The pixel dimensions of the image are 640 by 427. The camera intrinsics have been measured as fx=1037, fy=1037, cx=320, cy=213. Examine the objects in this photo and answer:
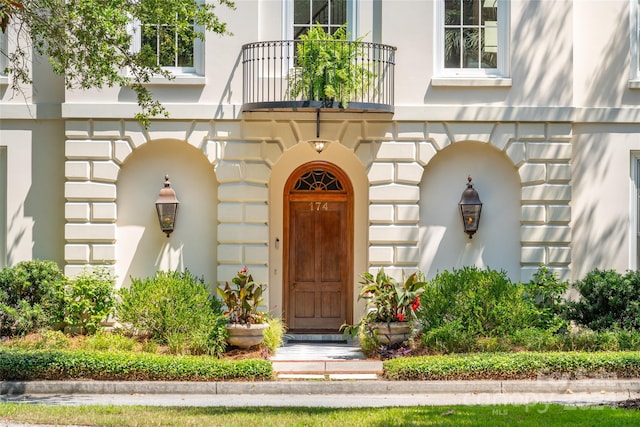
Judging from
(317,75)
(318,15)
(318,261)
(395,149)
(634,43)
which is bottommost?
(318,261)

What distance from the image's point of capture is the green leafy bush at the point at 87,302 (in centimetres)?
1769

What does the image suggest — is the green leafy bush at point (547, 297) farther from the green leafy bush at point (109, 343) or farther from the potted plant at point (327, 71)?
the green leafy bush at point (109, 343)

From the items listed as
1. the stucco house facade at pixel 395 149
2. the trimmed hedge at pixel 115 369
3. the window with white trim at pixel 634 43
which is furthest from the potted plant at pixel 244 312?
the window with white trim at pixel 634 43

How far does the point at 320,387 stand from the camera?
591 inches

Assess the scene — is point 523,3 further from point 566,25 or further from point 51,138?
point 51,138

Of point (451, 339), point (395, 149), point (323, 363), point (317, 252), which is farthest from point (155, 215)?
point (451, 339)

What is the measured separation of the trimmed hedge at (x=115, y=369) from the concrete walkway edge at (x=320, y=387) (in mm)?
183

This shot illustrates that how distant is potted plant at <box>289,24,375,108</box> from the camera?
17531 millimetres

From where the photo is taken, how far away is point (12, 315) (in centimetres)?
1728

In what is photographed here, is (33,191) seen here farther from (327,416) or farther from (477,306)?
(327,416)

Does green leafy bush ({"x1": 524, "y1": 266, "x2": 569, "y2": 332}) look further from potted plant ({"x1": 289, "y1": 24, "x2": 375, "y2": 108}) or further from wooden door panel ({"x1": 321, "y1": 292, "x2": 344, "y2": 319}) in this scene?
potted plant ({"x1": 289, "y1": 24, "x2": 375, "y2": 108})

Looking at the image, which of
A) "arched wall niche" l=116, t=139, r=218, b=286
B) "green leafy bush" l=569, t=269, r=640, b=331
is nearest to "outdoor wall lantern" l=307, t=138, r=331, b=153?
"arched wall niche" l=116, t=139, r=218, b=286

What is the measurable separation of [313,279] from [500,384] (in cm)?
545

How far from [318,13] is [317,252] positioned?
444 centimetres
